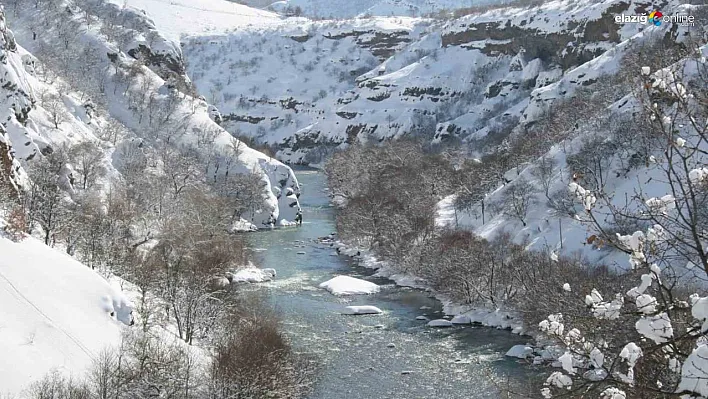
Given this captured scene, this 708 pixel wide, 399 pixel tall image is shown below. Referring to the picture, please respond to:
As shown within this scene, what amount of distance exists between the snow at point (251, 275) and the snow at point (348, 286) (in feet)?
16.2

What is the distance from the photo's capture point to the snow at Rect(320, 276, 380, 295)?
48.8 m

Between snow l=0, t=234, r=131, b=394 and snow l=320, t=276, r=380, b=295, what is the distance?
21.4 metres

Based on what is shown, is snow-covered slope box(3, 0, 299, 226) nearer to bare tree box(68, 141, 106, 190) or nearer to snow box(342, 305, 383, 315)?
bare tree box(68, 141, 106, 190)

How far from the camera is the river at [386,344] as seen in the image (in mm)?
30391

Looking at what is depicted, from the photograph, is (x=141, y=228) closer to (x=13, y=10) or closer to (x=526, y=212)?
(x=526, y=212)

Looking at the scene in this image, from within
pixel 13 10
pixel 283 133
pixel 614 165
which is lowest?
pixel 283 133

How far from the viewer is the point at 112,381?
907 inches

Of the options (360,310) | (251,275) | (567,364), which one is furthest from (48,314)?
(251,275)

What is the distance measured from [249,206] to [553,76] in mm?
69030

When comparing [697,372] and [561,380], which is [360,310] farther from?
[697,372]

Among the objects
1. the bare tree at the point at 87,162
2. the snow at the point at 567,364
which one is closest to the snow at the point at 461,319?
the snow at the point at 567,364

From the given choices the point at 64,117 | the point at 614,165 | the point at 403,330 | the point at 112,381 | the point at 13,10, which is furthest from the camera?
the point at 13,10

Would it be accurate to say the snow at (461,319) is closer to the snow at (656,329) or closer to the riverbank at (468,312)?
the riverbank at (468,312)

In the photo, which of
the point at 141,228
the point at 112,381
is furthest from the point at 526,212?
the point at 112,381
